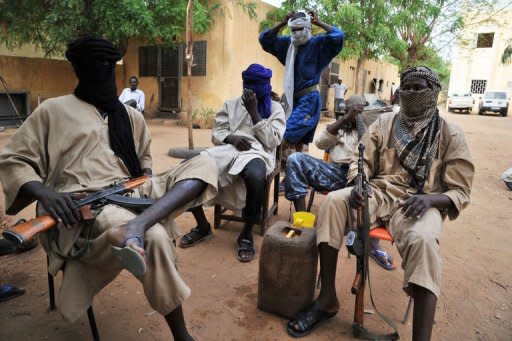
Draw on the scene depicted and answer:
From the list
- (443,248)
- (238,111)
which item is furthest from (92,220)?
(443,248)

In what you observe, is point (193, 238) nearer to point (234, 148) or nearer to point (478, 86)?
point (234, 148)

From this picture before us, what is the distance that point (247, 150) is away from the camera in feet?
10.5

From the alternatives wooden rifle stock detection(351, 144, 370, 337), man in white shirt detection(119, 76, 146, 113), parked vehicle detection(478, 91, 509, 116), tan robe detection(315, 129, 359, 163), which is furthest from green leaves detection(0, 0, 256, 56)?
parked vehicle detection(478, 91, 509, 116)

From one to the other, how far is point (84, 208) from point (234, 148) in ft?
5.41

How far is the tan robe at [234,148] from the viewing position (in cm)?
311

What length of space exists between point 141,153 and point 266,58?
10.7 m

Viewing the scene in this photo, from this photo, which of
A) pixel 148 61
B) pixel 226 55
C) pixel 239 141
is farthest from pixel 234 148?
pixel 148 61

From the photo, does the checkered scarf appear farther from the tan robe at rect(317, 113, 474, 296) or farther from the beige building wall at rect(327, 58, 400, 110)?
the beige building wall at rect(327, 58, 400, 110)

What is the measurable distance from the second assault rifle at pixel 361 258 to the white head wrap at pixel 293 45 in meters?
2.11

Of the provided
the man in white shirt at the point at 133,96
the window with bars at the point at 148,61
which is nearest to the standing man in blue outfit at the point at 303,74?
the man in white shirt at the point at 133,96

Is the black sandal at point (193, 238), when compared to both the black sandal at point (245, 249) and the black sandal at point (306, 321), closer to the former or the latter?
the black sandal at point (245, 249)

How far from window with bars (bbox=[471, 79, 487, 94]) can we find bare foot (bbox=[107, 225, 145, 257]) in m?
31.8

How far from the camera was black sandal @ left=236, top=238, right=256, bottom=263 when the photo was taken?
3.06 meters

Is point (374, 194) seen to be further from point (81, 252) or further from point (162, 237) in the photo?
point (81, 252)
